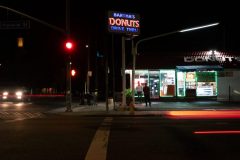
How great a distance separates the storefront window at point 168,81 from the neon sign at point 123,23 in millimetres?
11595

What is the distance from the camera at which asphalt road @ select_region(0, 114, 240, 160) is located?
11258mm

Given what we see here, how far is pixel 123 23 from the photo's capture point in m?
30.5

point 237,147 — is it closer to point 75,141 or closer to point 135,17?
point 75,141

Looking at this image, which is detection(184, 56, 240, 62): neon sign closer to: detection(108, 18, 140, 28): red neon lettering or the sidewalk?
the sidewalk

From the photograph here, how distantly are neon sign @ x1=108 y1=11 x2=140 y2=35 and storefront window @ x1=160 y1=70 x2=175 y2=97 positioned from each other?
11.6 metres

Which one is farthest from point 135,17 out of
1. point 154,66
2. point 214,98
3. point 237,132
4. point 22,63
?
point 22,63

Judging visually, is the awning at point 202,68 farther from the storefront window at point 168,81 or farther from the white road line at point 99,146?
the white road line at point 99,146

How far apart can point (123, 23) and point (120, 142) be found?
58.9 feet

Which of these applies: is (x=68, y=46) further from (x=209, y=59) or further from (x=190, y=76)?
(x=209, y=59)

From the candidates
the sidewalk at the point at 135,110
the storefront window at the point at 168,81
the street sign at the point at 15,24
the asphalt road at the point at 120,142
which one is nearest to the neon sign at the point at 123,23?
the sidewalk at the point at 135,110

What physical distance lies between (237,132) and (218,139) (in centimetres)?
202

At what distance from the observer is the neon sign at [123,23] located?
99.1 ft

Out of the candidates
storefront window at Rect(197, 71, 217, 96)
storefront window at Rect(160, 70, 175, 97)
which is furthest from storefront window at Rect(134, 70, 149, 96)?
storefront window at Rect(197, 71, 217, 96)

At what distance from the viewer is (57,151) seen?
11.9m
